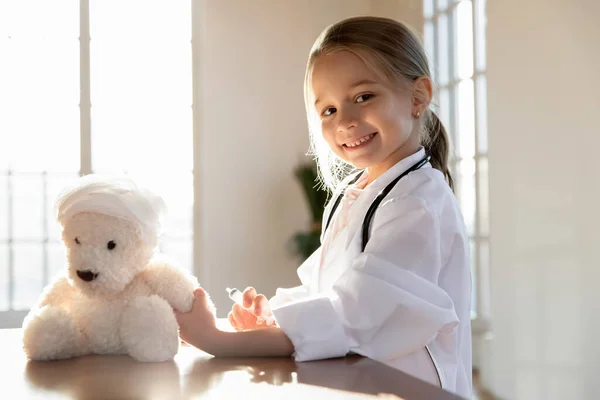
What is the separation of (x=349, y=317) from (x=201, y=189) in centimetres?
474

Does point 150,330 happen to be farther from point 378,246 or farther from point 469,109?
point 469,109

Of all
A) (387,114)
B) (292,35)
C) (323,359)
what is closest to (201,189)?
(292,35)

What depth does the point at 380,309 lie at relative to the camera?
926mm

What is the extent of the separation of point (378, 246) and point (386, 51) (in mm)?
400

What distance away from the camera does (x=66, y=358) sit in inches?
34.3

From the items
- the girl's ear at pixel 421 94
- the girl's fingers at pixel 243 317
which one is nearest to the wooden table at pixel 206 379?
the girl's fingers at pixel 243 317

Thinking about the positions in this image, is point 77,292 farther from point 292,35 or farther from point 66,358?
point 292,35

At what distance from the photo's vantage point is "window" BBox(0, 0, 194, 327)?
5266mm

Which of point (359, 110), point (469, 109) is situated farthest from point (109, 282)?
point (469, 109)

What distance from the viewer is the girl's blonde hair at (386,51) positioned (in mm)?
1219

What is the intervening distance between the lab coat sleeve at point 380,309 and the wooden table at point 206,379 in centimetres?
5

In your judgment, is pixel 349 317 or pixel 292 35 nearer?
pixel 349 317

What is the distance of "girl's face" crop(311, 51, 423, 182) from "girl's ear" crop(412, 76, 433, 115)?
18 mm

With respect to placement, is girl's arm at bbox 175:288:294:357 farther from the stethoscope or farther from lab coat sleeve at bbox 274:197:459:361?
the stethoscope
